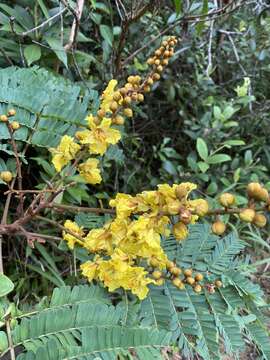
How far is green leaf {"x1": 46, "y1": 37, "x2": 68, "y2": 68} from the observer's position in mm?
1398

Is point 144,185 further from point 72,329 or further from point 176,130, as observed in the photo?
point 72,329

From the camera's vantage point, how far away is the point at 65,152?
3.31ft

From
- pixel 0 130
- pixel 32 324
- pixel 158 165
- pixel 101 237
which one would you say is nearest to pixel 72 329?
pixel 32 324

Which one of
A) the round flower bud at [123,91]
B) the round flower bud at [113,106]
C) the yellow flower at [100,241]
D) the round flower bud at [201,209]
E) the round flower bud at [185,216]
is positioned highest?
the round flower bud at [123,91]

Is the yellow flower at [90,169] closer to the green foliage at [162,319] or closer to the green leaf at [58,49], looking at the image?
the green foliage at [162,319]

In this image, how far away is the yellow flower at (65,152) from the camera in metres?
1.00

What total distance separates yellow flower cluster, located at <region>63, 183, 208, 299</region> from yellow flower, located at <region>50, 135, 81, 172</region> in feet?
0.46

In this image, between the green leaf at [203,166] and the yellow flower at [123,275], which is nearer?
the yellow flower at [123,275]

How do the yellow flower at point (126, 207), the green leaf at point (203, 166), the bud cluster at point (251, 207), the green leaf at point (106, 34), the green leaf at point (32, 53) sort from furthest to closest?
the green leaf at point (203, 166) < the green leaf at point (106, 34) < the green leaf at point (32, 53) < the yellow flower at point (126, 207) < the bud cluster at point (251, 207)

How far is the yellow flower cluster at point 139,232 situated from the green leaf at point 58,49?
57cm

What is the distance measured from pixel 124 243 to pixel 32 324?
0.23 metres

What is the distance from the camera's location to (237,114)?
223 centimetres

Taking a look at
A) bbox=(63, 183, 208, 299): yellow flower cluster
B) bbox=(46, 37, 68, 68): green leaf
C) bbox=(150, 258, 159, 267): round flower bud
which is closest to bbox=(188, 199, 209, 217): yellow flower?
bbox=(63, 183, 208, 299): yellow flower cluster

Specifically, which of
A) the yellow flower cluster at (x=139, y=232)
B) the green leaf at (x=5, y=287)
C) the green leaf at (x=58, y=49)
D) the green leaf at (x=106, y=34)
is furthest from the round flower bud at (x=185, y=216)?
the green leaf at (x=106, y=34)
